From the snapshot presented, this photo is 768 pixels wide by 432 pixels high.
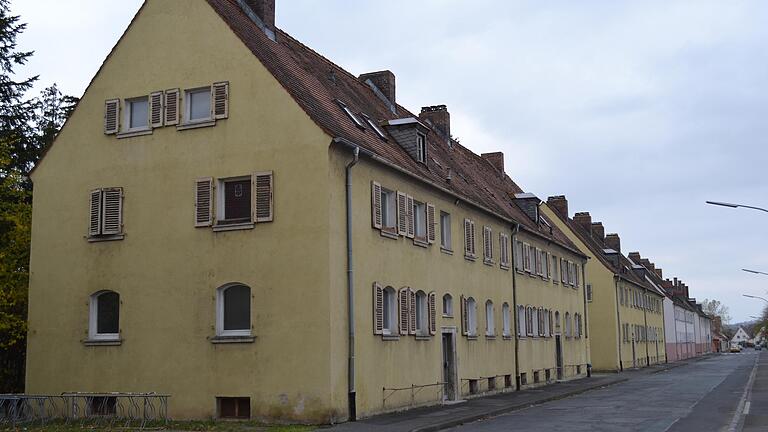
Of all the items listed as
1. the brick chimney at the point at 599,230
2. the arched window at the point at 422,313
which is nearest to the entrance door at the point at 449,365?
the arched window at the point at 422,313

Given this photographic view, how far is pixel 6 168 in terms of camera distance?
26703 millimetres

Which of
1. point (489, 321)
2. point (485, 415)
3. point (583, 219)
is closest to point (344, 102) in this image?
point (485, 415)

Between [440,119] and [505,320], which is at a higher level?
[440,119]

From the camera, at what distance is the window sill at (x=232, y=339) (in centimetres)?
2048

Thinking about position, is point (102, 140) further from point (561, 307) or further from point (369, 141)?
point (561, 307)

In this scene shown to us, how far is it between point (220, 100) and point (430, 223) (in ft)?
25.0

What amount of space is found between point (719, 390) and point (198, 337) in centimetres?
2086

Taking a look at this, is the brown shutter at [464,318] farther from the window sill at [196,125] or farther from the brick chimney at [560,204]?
the brick chimney at [560,204]

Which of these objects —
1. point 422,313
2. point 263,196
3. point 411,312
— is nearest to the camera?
point 263,196

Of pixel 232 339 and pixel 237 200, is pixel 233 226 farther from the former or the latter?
pixel 232 339

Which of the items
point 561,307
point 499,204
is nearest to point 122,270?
point 499,204

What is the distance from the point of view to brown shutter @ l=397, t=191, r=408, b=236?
24.0 m

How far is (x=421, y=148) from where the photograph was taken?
27250 mm

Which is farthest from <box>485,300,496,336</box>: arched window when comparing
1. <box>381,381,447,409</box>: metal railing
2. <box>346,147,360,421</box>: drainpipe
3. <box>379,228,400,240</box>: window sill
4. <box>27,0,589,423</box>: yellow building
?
<box>346,147,360,421</box>: drainpipe
